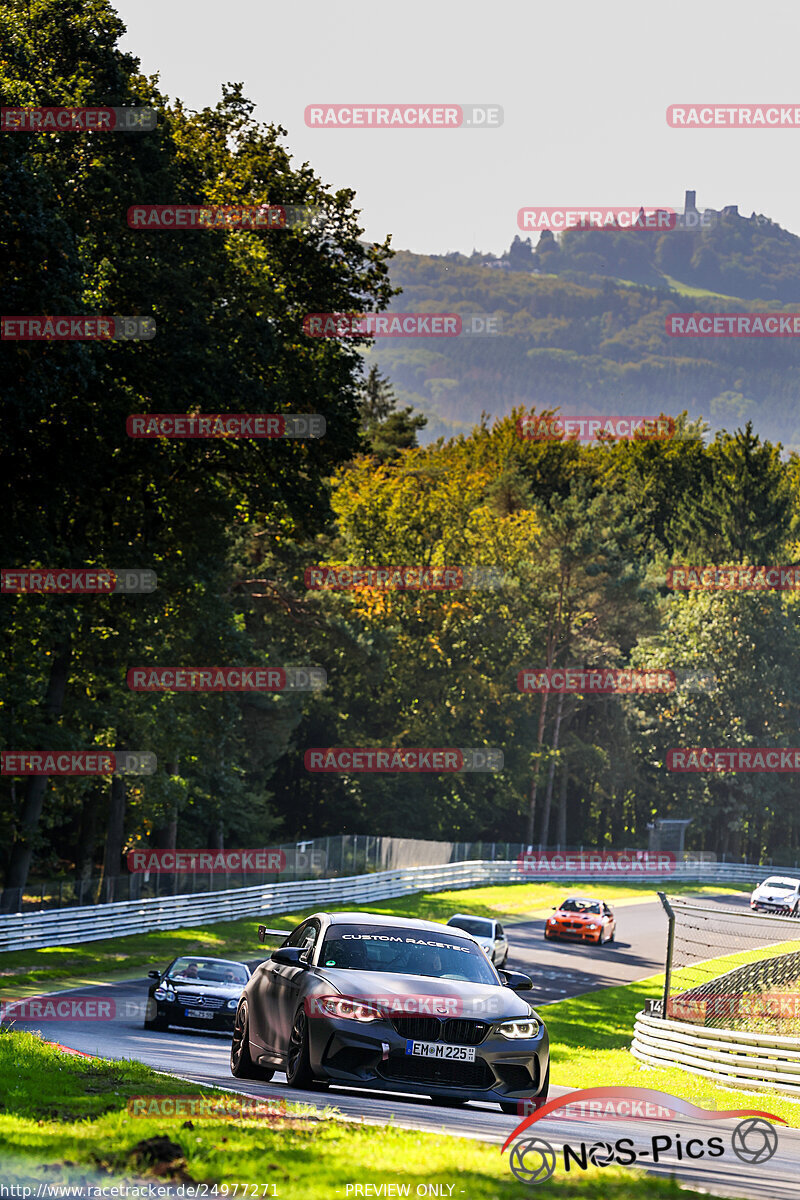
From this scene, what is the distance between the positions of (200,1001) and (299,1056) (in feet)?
34.7

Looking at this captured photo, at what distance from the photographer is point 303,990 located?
980cm

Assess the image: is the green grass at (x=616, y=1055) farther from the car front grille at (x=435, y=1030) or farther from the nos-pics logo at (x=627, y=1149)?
the car front grille at (x=435, y=1030)

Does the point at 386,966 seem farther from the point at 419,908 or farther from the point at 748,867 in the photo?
the point at 748,867

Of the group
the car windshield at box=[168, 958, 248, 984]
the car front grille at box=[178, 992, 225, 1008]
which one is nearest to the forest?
the car windshield at box=[168, 958, 248, 984]

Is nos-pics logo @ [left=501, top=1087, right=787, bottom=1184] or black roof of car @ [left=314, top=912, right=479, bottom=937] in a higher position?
black roof of car @ [left=314, top=912, right=479, bottom=937]

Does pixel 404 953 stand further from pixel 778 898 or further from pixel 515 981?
pixel 778 898

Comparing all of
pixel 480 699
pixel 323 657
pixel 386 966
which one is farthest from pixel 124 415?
pixel 480 699

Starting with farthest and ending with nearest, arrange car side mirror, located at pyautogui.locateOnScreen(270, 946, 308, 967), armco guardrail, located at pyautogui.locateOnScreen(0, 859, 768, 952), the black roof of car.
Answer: armco guardrail, located at pyautogui.locateOnScreen(0, 859, 768, 952), the black roof of car, car side mirror, located at pyautogui.locateOnScreen(270, 946, 308, 967)

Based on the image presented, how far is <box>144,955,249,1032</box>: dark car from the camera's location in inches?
773

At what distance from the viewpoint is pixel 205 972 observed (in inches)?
798

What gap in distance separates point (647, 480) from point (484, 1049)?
89171mm

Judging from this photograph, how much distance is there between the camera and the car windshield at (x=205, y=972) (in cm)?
2005

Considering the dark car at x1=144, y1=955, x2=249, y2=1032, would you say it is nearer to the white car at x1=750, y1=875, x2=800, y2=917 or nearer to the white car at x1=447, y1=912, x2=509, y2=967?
the white car at x1=447, y1=912, x2=509, y2=967

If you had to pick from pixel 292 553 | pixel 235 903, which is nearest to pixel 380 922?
pixel 235 903
